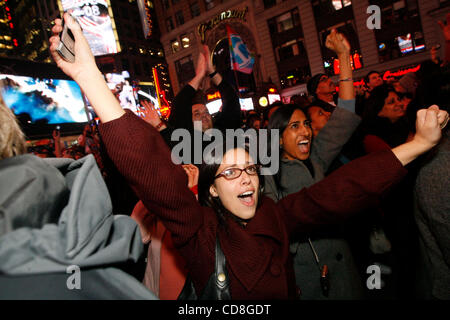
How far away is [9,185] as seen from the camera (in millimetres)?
748

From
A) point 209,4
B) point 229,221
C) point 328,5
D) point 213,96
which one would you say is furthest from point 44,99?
point 328,5

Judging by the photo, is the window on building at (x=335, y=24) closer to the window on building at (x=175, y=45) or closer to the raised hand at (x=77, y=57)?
the window on building at (x=175, y=45)

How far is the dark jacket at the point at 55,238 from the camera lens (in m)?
0.74

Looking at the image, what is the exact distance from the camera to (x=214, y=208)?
191cm

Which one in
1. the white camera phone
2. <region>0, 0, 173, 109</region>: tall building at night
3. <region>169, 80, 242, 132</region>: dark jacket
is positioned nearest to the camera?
the white camera phone

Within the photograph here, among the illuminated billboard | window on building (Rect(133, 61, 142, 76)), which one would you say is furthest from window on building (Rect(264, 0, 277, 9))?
window on building (Rect(133, 61, 142, 76))

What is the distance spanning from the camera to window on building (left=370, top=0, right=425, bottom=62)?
19.3m

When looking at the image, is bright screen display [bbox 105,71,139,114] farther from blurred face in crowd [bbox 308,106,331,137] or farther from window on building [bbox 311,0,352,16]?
blurred face in crowd [bbox 308,106,331,137]

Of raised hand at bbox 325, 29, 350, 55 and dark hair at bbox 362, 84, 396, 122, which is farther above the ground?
raised hand at bbox 325, 29, 350, 55

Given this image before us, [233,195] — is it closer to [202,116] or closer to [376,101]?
[202,116]
